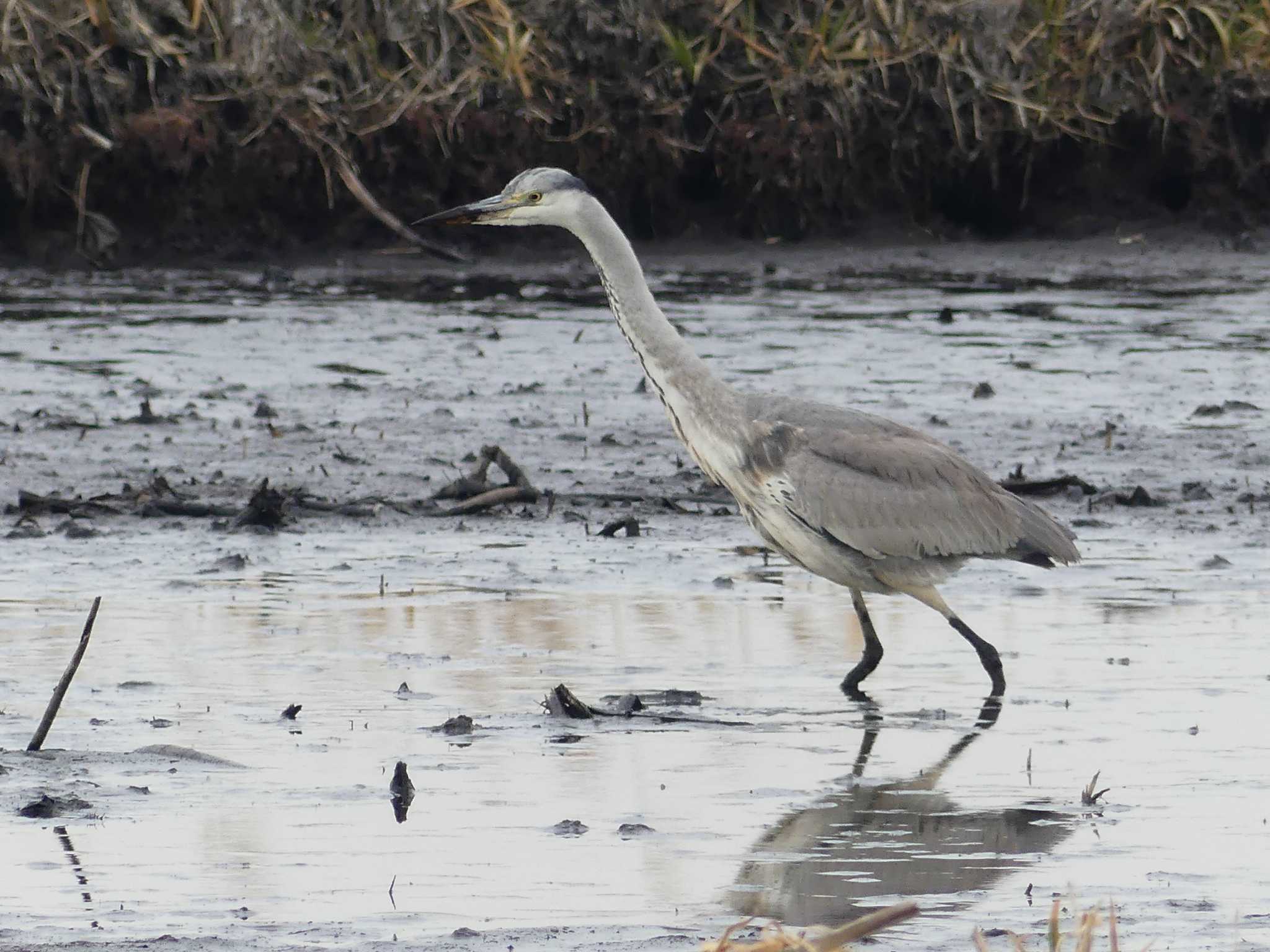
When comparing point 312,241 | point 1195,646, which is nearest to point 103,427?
point 1195,646

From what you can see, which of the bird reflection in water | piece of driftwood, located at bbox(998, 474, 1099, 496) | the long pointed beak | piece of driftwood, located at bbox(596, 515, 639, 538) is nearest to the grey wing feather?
the long pointed beak

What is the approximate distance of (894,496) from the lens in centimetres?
754

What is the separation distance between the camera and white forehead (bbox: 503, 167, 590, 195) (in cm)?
782

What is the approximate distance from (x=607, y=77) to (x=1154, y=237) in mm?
4380

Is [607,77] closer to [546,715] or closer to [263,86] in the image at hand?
[263,86]

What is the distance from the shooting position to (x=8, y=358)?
13.8 metres

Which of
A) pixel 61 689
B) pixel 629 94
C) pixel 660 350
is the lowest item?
pixel 61 689

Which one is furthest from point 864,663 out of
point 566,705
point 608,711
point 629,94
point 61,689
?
point 629,94

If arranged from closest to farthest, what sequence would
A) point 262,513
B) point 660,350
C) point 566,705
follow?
point 566,705 → point 660,350 → point 262,513

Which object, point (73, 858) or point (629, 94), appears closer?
point (73, 858)

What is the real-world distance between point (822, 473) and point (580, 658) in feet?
3.04

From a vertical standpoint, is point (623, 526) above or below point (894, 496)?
below

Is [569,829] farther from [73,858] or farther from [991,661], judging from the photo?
[991,661]

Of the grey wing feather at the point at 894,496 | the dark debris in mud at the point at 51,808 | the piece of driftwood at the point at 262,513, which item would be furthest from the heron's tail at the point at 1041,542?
the dark debris in mud at the point at 51,808
